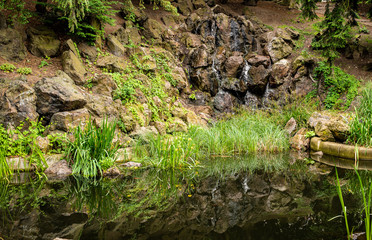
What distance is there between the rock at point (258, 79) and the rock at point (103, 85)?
266 inches

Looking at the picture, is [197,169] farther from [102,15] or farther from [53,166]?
[102,15]

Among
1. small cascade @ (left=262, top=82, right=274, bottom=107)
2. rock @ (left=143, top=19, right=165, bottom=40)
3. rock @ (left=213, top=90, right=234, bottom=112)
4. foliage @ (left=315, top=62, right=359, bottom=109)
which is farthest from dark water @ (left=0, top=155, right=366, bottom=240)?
rock @ (left=143, top=19, right=165, bottom=40)

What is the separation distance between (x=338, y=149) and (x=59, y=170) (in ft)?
20.3

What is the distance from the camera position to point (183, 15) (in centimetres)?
1372

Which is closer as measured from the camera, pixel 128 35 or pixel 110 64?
pixel 110 64

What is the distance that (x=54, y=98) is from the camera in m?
5.47

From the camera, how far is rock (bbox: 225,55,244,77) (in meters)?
11.4

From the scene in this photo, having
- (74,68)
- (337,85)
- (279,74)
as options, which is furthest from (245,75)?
(74,68)

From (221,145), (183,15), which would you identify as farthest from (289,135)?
(183,15)

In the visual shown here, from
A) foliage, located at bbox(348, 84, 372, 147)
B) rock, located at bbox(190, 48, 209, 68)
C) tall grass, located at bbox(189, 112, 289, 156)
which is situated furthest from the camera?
rock, located at bbox(190, 48, 209, 68)

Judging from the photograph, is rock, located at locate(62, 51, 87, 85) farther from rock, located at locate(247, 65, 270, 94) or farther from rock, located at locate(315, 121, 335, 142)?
rock, located at locate(247, 65, 270, 94)

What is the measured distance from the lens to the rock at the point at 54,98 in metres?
5.41

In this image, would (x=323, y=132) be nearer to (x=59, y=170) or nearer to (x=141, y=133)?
(x=141, y=133)

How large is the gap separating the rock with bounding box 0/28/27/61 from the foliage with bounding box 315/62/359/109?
11.7 m
